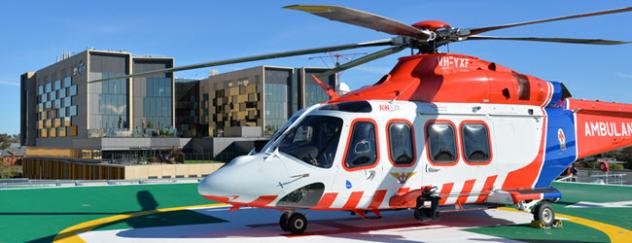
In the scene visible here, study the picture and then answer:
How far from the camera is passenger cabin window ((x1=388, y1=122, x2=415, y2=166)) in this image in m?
10.7

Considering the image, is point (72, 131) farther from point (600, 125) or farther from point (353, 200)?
point (600, 125)

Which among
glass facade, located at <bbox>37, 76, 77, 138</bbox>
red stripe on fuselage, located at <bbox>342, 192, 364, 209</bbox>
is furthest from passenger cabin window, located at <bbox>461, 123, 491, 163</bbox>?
glass facade, located at <bbox>37, 76, 77, 138</bbox>

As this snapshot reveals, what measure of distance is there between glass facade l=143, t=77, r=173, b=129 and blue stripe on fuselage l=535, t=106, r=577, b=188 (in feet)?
243

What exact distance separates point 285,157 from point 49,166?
77.3 metres

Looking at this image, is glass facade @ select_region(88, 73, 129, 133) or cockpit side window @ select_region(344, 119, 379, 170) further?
glass facade @ select_region(88, 73, 129, 133)

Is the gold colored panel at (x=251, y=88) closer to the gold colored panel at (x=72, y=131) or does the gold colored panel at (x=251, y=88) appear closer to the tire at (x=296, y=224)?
the gold colored panel at (x=72, y=131)

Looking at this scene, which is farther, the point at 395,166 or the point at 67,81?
the point at 67,81

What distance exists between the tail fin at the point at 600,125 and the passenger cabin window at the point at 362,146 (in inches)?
208

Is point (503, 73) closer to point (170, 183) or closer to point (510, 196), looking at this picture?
point (510, 196)

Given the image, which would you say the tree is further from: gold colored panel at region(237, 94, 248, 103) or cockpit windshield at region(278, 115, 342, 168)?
cockpit windshield at region(278, 115, 342, 168)

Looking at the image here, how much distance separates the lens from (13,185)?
19.1 metres

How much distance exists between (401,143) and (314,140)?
1.69 meters

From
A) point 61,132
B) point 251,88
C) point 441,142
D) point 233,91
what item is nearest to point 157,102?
point 61,132

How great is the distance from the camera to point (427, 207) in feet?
34.5
